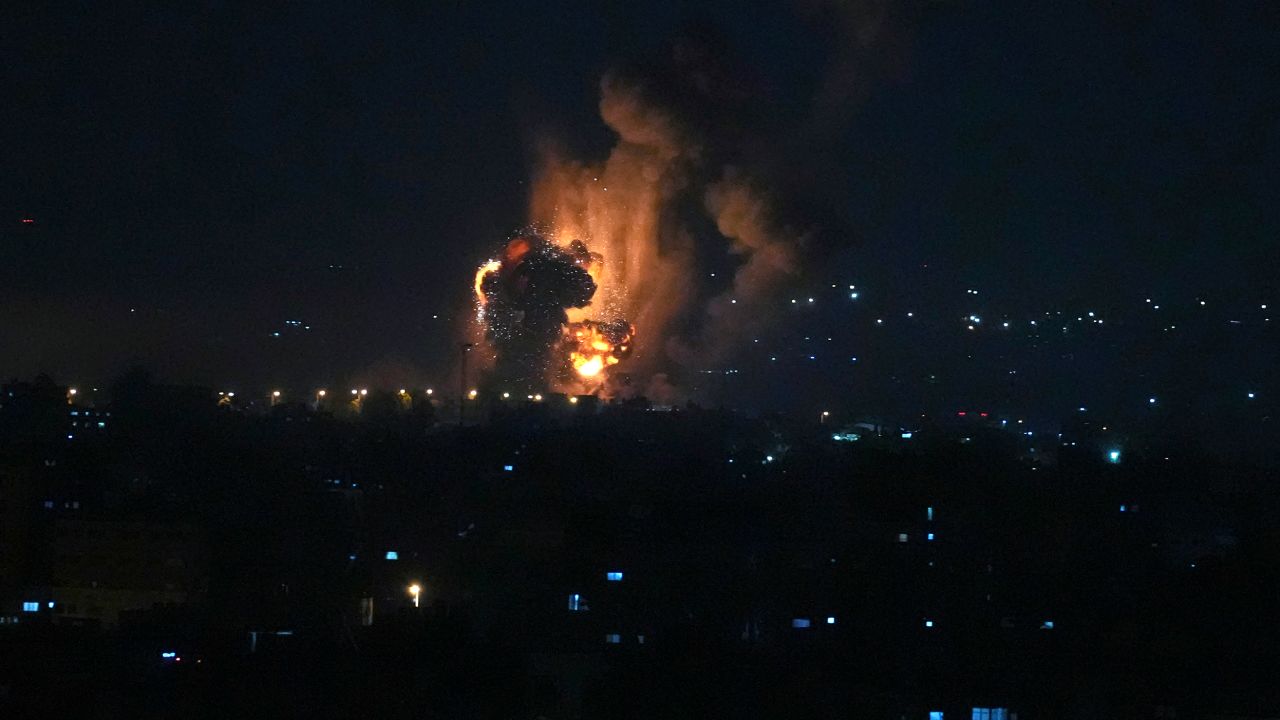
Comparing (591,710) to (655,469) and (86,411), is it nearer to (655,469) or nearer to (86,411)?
(655,469)

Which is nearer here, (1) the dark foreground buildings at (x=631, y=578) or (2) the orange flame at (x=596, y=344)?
(1) the dark foreground buildings at (x=631, y=578)

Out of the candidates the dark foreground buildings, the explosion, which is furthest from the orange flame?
the dark foreground buildings

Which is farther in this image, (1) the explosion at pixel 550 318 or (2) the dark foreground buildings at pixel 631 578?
Result: (1) the explosion at pixel 550 318

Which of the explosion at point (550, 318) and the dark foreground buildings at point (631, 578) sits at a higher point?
the explosion at point (550, 318)

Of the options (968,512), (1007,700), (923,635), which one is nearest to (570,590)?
(923,635)

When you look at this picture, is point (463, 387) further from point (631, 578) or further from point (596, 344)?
point (631, 578)

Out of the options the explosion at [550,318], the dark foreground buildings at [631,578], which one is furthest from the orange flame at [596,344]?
the dark foreground buildings at [631,578]

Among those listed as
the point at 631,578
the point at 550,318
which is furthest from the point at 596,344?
the point at 631,578

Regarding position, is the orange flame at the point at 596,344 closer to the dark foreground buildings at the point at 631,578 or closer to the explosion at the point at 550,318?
the explosion at the point at 550,318
